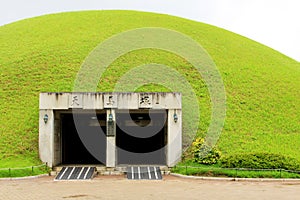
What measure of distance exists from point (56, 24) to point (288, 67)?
2411 cm

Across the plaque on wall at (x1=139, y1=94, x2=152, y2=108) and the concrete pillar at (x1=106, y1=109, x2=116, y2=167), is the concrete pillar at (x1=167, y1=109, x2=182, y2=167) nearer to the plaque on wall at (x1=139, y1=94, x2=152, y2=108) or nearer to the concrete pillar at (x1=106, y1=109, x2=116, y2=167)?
the plaque on wall at (x1=139, y1=94, x2=152, y2=108)

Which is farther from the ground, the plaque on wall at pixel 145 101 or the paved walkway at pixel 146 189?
the plaque on wall at pixel 145 101

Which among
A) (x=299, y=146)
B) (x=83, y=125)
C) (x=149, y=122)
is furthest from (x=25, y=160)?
(x=299, y=146)

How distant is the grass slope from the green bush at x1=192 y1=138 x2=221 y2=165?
5.81 feet

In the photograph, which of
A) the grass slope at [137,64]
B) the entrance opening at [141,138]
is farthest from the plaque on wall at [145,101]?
the grass slope at [137,64]

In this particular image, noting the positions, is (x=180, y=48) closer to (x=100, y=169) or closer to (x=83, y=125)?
(x=83, y=125)

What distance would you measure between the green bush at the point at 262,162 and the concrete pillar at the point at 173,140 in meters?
2.62

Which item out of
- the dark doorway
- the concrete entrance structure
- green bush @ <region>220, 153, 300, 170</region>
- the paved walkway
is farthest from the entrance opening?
the paved walkway

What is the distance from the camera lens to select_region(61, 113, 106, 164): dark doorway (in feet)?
80.1

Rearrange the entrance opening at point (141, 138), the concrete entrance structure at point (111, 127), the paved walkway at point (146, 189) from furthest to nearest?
1. the entrance opening at point (141, 138)
2. the concrete entrance structure at point (111, 127)
3. the paved walkway at point (146, 189)

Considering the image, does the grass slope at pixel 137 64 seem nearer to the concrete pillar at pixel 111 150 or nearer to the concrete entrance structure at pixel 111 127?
the concrete entrance structure at pixel 111 127

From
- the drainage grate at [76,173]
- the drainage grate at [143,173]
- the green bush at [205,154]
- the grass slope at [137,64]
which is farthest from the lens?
the grass slope at [137,64]

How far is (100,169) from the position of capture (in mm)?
20375

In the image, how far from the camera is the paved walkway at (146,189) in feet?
43.3
